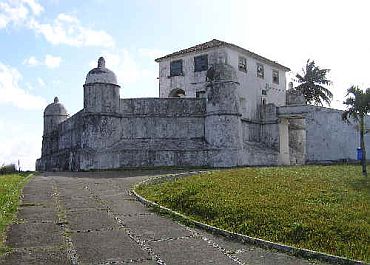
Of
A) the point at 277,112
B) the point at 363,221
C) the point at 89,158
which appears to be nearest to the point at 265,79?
the point at 277,112

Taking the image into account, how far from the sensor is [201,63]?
33281 mm

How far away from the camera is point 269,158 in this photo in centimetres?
3231

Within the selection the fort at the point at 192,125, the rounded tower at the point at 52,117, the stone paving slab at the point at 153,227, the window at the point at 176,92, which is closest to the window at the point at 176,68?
the fort at the point at 192,125

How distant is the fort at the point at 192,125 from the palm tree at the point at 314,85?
14444mm

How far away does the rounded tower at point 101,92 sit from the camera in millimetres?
26578

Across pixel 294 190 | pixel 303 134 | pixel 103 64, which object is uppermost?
pixel 103 64

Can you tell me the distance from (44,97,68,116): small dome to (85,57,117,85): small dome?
9.53 meters

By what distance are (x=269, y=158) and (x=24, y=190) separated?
20.6 m

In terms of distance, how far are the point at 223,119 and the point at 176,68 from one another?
884cm

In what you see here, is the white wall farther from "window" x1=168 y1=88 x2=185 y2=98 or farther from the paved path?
the paved path

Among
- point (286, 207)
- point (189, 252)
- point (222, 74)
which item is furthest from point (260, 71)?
point (189, 252)

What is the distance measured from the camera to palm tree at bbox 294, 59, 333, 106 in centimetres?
4806

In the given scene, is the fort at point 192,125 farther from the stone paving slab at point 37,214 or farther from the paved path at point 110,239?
the stone paving slab at point 37,214

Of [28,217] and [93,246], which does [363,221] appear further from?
[28,217]
